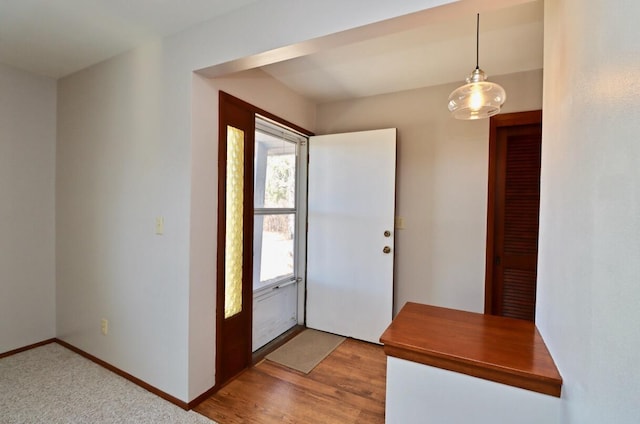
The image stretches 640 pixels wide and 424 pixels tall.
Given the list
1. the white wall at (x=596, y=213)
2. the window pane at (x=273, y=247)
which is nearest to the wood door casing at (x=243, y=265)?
the window pane at (x=273, y=247)

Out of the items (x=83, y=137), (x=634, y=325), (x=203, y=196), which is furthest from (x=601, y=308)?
(x=83, y=137)

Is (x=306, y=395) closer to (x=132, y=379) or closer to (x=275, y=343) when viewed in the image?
(x=275, y=343)

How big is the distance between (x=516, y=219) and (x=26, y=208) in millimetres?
4039

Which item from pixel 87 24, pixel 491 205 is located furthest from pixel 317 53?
pixel 491 205

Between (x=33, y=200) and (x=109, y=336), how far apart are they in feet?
4.49

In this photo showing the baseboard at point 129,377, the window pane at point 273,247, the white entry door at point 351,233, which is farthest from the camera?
the white entry door at point 351,233

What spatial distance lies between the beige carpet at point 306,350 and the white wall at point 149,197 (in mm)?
645

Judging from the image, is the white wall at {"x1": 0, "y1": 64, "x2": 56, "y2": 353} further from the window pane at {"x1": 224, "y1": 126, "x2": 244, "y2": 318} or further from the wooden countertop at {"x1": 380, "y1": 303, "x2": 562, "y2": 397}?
the wooden countertop at {"x1": 380, "y1": 303, "x2": 562, "y2": 397}

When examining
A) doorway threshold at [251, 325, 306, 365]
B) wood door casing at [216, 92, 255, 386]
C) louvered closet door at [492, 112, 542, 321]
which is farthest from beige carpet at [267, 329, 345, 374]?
louvered closet door at [492, 112, 542, 321]

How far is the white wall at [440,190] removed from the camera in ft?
8.02

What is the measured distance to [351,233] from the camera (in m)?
2.87

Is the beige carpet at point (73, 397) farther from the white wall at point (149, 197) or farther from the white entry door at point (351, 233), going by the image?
the white entry door at point (351, 233)

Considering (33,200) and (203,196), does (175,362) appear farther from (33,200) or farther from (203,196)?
(33,200)

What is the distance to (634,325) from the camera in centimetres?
55
